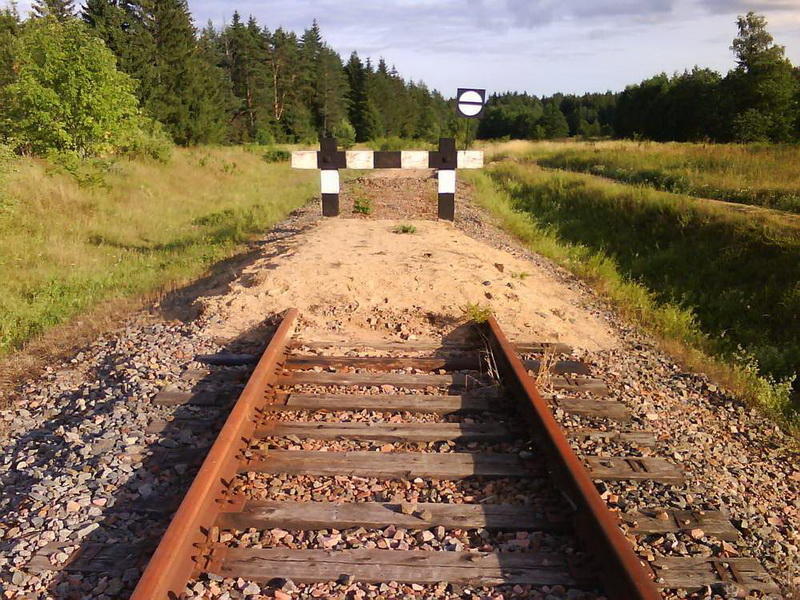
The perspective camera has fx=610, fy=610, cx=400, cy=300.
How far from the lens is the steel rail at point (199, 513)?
7.35 ft

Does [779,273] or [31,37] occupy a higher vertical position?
[31,37]

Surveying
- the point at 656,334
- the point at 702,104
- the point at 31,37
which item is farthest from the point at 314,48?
the point at 656,334

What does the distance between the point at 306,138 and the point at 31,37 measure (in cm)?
5415

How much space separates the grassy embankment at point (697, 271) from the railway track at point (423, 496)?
2.31 meters

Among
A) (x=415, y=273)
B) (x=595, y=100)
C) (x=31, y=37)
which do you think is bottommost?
(x=415, y=273)

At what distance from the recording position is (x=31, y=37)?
15.1m

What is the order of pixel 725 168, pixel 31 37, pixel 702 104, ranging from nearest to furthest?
pixel 31 37
pixel 725 168
pixel 702 104

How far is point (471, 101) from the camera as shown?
1091 centimetres

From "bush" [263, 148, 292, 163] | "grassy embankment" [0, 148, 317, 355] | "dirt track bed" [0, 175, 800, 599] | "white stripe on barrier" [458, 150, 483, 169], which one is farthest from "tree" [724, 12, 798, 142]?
"dirt track bed" [0, 175, 800, 599]

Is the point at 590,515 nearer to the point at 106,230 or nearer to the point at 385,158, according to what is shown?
the point at 385,158

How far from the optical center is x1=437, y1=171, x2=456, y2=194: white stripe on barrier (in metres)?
8.80

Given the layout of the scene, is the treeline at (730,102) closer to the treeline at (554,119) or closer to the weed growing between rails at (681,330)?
the treeline at (554,119)

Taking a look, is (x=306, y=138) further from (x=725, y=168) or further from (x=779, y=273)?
(x=779, y=273)

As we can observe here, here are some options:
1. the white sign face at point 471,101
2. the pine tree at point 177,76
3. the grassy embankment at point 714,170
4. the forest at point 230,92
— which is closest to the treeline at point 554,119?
the forest at point 230,92
